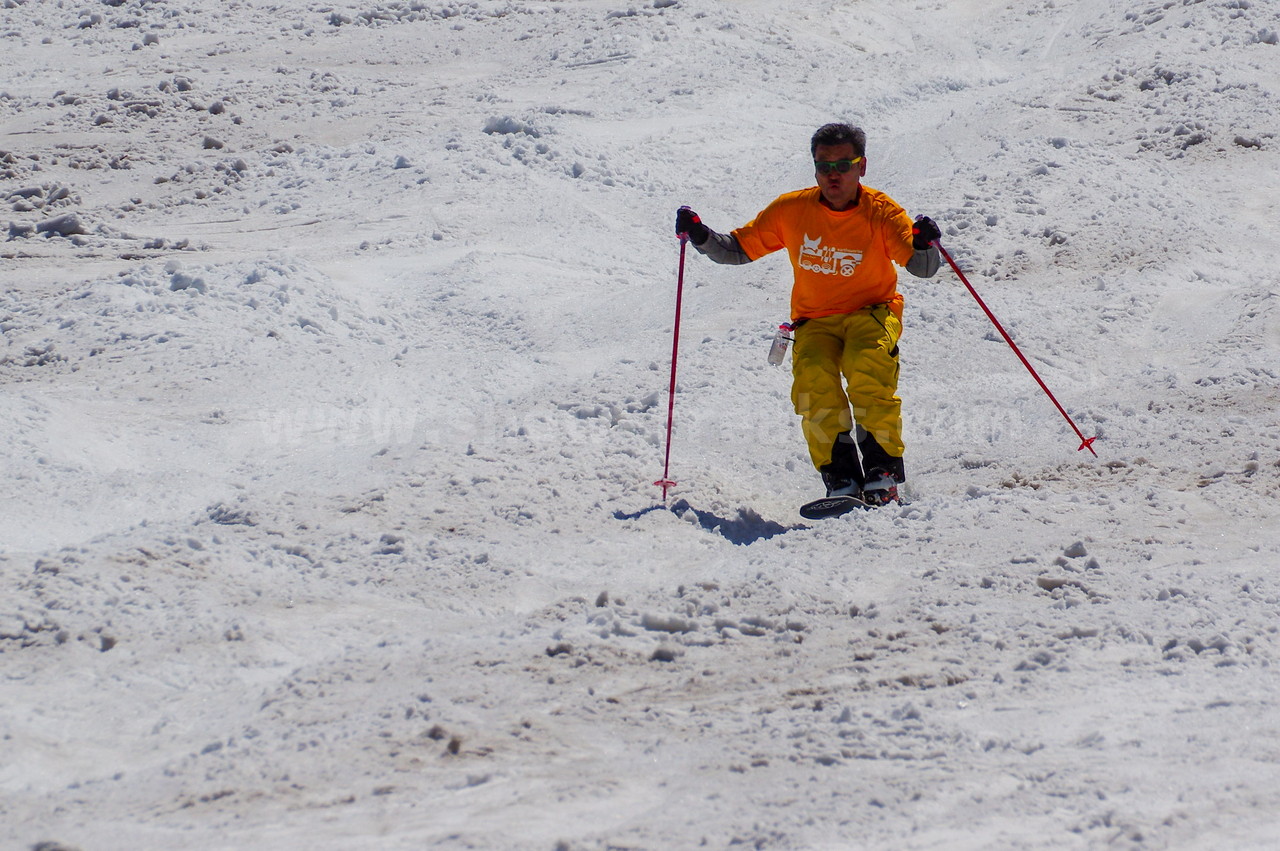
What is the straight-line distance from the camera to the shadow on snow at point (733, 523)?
17.6 feet

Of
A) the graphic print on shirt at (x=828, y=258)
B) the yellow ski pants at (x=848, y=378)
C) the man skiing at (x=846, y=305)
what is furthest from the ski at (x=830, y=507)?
the graphic print on shirt at (x=828, y=258)

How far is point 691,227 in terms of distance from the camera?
18.7 feet

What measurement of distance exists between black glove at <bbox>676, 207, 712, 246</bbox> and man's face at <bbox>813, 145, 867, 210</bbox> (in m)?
0.58

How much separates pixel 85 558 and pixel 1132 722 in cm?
354

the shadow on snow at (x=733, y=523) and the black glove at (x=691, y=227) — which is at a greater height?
the black glove at (x=691, y=227)

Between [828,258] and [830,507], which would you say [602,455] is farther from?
[828,258]

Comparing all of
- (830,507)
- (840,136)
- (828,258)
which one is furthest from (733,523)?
(840,136)

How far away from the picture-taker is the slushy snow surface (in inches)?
128

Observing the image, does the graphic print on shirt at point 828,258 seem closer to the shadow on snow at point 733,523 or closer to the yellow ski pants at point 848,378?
the yellow ski pants at point 848,378

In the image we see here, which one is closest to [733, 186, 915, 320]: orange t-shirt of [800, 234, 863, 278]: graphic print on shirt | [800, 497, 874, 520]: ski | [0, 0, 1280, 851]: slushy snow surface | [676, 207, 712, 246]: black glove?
[800, 234, 863, 278]: graphic print on shirt

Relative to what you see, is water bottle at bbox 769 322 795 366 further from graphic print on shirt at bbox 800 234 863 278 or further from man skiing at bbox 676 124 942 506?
graphic print on shirt at bbox 800 234 863 278

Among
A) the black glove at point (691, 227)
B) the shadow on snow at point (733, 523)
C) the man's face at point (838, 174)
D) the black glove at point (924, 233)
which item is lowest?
the shadow on snow at point (733, 523)

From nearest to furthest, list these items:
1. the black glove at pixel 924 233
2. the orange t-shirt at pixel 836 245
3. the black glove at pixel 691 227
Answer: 1. the black glove at pixel 924 233
2. the orange t-shirt at pixel 836 245
3. the black glove at pixel 691 227

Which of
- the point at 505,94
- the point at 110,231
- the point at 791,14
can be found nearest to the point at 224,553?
the point at 110,231
